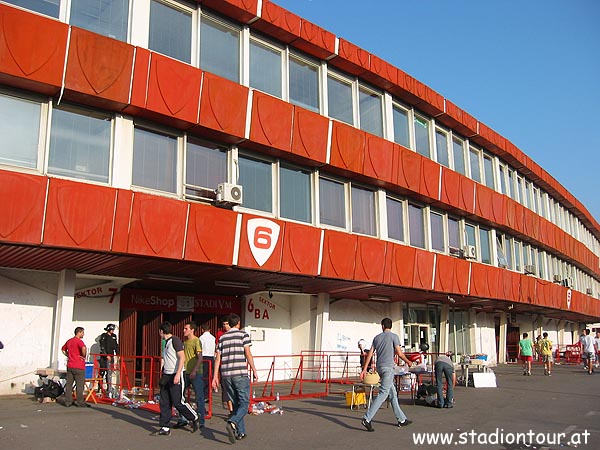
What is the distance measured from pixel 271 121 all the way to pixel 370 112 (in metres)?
5.91

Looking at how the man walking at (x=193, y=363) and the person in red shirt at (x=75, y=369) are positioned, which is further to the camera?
the person in red shirt at (x=75, y=369)

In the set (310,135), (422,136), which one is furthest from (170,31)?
(422,136)

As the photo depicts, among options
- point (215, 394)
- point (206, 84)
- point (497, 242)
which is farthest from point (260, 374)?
point (497, 242)

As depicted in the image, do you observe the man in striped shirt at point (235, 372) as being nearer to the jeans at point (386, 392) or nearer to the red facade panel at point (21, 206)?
the jeans at point (386, 392)

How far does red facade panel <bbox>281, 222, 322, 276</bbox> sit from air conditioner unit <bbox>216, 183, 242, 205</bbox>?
195 centimetres

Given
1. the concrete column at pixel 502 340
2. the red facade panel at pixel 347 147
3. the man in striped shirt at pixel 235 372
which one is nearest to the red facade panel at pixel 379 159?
the red facade panel at pixel 347 147

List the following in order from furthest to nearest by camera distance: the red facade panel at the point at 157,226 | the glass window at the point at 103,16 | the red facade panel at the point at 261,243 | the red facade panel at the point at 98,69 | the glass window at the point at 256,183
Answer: the glass window at the point at 256,183, the red facade panel at the point at 261,243, the glass window at the point at 103,16, the red facade panel at the point at 157,226, the red facade panel at the point at 98,69

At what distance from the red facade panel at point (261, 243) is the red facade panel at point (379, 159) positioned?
188 inches

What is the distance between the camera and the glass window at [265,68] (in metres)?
17.2

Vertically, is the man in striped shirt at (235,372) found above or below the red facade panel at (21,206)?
below

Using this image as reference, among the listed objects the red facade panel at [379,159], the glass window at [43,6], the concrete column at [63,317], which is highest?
the glass window at [43,6]

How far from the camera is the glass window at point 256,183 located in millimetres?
16281

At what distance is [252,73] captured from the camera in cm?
1705

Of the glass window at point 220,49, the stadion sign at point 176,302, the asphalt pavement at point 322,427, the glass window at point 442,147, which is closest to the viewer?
the asphalt pavement at point 322,427
